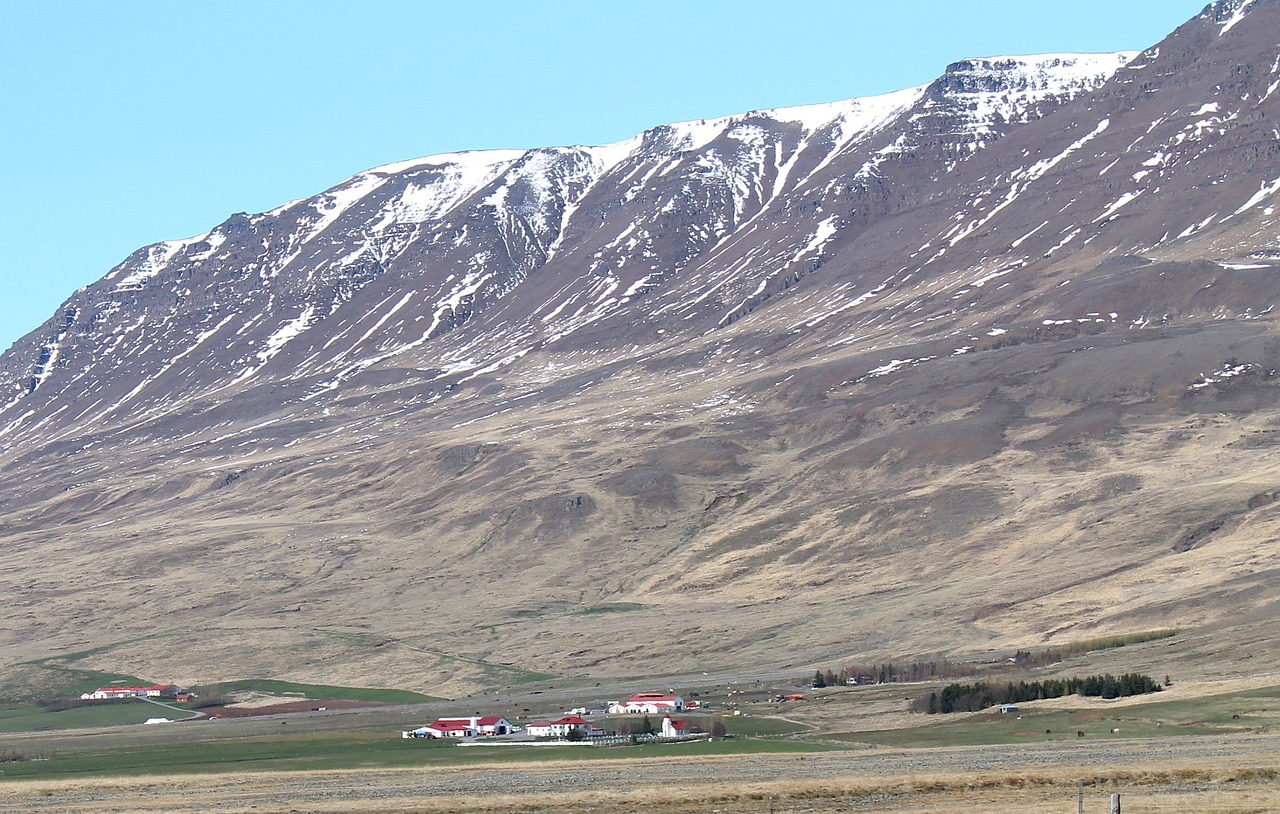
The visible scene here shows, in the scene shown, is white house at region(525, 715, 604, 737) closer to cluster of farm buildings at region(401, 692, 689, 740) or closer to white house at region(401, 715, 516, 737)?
cluster of farm buildings at region(401, 692, 689, 740)

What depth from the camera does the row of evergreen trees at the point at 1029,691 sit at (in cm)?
10525

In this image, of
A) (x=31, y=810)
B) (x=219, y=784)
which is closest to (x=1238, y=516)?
(x=219, y=784)

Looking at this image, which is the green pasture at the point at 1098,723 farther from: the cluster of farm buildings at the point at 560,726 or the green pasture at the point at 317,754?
the cluster of farm buildings at the point at 560,726

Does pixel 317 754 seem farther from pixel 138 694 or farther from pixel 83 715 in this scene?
pixel 138 694

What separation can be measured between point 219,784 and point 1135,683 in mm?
57985

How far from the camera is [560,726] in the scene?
361ft

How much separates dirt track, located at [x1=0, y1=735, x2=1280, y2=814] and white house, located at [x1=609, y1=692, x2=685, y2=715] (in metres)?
42.2

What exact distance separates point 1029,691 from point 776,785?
49.6 m

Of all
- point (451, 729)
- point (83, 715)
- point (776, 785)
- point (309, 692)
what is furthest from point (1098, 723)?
point (83, 715)

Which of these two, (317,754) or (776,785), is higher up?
(776,785)

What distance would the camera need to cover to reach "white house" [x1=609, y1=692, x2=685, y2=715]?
4951 inches

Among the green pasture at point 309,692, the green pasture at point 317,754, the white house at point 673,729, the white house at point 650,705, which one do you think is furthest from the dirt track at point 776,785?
the green pasture at point 309,692

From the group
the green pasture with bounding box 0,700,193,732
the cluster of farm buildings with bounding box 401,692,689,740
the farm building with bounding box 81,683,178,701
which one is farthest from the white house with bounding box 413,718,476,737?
the farm building with bounding box 81,683,178,701

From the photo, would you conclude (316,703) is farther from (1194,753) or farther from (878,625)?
(1194,753)
